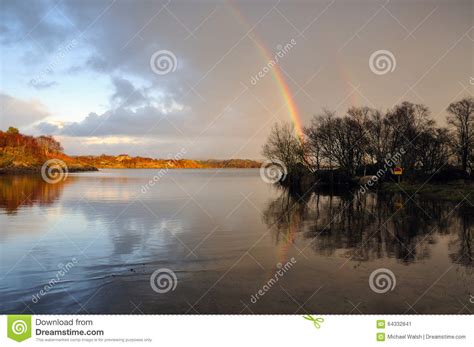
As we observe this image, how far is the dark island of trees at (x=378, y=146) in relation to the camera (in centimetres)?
5316

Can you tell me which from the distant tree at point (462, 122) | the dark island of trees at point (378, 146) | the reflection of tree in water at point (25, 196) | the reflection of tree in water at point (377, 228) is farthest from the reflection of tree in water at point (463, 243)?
the distant tree at point (462, 122)

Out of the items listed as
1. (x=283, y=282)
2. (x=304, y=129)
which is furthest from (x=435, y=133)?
(x=283, y=282)

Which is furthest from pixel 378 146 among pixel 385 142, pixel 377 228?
pixel 377 228

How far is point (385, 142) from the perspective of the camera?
58.3 m

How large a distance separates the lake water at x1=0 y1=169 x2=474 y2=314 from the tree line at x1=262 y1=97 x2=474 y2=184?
37.0 m

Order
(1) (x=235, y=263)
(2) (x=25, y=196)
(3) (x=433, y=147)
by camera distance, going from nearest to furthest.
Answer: (1) (x=235, y=263)
(2) (x=25, y=196)
(3) (x=433, y=147)

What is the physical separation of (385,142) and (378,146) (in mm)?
3907

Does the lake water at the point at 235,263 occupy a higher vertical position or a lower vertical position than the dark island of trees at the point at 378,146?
lower

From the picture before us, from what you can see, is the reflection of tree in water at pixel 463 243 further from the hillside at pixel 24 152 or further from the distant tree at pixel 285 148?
the hillside at pixel 24 152

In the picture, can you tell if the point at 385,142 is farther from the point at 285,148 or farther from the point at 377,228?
the point at 377,228

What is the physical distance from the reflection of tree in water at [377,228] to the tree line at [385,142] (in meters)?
29.0

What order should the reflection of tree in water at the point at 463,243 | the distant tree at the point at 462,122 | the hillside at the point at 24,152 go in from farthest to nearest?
the hillside at the point at 24,152 → the distant tree at the point at 462,122 → the reflection of tree in water at the point at 463,243
